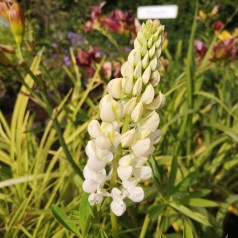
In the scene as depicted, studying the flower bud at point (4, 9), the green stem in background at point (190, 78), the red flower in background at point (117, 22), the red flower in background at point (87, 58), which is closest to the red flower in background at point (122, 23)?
Answer: the red flower in background at point (117, 22)

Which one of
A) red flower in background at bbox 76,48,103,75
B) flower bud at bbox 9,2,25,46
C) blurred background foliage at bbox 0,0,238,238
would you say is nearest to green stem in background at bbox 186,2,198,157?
blurred background foliage at bbox 0,0,238,238

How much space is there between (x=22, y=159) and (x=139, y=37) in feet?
2.29

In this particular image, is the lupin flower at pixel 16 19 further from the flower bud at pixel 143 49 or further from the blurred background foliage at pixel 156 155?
the flower bud at pixel 143 49

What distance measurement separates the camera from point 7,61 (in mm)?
755

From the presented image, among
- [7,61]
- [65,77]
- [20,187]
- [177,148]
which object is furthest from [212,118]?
[65,77]

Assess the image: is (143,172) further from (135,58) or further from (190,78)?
(190,78)

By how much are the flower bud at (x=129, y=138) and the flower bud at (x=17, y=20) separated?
0.36 m

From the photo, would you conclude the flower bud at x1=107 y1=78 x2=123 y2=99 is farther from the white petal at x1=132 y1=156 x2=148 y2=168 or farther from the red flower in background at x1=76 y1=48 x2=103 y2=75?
the red flower in background at x1=76 y1=48 x2=103 y2=75

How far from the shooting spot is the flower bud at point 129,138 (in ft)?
1.72

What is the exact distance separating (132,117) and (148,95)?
0.12 feet

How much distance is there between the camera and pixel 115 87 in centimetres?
55

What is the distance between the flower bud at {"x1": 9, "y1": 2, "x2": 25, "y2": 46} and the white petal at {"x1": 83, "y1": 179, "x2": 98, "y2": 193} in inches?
13.8

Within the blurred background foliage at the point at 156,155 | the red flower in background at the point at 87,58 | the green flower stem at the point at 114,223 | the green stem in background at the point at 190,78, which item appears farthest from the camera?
the red flower in background at the point at 87,58

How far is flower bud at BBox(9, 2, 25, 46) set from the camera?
29.1 inches
